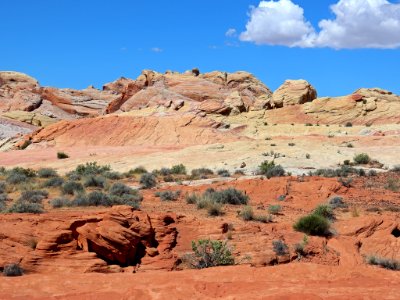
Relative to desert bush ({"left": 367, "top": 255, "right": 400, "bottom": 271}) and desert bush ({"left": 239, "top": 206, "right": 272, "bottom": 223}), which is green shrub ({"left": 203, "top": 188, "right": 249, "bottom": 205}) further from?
desert bush ({"left": 367, "top": 255, "right": 400, "bottom": 271})

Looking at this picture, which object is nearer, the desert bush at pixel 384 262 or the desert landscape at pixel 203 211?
the desert landscape at pixel 203 211

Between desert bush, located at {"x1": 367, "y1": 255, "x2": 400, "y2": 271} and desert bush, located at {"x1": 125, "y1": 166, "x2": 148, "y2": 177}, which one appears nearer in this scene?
desert bush, located at {"x1": 367, "y1": 255, "x2": 400, "y2": 271}

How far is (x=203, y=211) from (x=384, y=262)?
6140mm

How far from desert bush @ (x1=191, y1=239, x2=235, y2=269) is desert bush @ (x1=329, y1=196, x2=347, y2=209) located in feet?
24.5

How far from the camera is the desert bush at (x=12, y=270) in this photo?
9.62 meters

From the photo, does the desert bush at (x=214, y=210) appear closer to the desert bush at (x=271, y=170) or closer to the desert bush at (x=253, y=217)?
the desert bush at (x=253, y=217)

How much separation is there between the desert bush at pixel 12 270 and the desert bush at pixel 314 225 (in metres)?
7.39

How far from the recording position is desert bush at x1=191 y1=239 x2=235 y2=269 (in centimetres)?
1108

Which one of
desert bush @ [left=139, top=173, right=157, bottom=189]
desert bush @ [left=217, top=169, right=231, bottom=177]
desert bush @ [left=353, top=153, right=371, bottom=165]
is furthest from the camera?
desert bush @ [left=353, top=153, right=371, bottom=165]

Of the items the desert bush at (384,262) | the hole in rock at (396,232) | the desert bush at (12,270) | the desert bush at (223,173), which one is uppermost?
the desert bush at (223,173)

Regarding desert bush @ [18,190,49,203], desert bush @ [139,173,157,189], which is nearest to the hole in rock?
desert bush @ [18,190,49,203]

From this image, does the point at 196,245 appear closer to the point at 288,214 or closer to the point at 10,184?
the point at 288,214

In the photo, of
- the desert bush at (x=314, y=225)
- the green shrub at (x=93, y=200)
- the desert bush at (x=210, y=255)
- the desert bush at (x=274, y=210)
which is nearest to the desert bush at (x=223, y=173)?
the desert bush at (x=274, y=210)

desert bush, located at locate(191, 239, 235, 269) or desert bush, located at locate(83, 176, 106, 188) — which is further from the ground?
desert bush, located at locate(83, 176, 106, 188)
